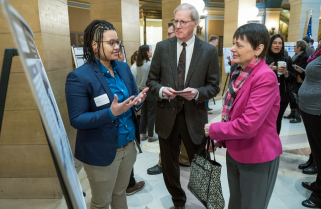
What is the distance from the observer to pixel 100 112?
1.38m

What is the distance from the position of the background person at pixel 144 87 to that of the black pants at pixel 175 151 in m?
2.04

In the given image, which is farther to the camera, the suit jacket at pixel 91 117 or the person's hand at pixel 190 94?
the person's hand at pixel 190 94

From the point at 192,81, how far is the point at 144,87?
7.63 ft

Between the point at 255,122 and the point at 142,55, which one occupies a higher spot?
the point at 142,55

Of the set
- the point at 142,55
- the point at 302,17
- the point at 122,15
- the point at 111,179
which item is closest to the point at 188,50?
the point at 111,179

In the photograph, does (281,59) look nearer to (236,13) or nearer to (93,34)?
(93,34)

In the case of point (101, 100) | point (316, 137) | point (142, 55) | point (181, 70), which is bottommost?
point (316, 137)

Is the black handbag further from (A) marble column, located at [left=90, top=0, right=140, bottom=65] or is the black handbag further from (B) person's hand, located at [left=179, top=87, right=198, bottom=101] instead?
(A) marble column, located at [left=90, top=0, right=140, bottom=65]

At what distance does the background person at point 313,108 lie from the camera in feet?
7.20

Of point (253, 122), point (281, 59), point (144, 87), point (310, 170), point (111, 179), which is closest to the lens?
point (253, 122)

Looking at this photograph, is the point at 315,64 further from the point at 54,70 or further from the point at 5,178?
the point at 5,178

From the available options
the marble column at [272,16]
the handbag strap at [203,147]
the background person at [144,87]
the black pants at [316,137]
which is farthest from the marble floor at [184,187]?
the marble column at [272,16]

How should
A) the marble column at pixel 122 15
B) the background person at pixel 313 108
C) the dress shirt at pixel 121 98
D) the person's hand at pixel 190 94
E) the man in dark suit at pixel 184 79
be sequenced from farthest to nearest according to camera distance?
the marble column at pixel 122 15 < the background person at pixel 313 108 < the man in dark suit at pixel 184 79 < the person's hand at pixel 190 94 < the dress shirt at pixel 121 98

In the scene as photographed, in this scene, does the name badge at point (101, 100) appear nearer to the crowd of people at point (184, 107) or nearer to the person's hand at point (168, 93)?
the crowd of people at point (184, 107)
